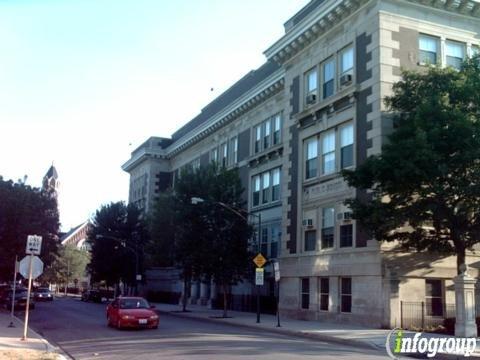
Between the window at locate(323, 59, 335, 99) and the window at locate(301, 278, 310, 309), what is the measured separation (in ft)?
32.4

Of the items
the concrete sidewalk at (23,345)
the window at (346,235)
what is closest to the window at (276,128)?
the window at (346,235)

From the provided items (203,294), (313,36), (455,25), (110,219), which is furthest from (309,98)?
(110,219)

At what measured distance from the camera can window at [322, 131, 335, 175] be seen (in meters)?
31.7

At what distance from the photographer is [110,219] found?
201ft

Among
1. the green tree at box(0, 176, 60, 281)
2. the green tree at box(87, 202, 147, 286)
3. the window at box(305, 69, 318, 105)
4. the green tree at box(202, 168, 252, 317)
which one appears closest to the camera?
the window at box(305, 69, 318, 105)

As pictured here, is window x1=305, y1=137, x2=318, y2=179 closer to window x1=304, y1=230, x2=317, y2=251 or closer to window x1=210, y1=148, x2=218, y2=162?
window x1=304, y1=230, x2=317, y2=251

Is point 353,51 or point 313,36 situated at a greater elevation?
point 313,36

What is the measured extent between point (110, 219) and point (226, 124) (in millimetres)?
18433

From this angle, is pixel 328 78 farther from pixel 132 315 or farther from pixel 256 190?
pixel 132 315

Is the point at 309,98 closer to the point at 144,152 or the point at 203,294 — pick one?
the point at 203,294

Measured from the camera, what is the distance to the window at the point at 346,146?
30062 millimetres

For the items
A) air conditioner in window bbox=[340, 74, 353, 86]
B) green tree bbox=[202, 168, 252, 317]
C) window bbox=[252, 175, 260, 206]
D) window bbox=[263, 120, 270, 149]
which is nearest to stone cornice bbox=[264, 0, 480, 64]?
air conditioner in window bbox=[340, 74, 353, 86]

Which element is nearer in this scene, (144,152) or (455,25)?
(455,25)

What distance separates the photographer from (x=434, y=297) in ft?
89.0
